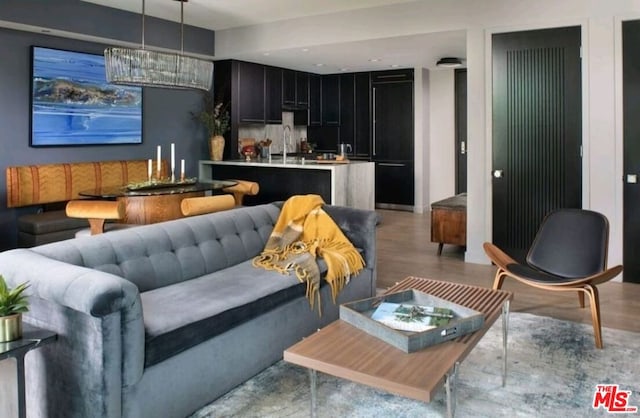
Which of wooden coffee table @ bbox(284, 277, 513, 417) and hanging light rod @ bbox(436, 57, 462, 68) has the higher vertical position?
hanging light rod @ bbox(436, 57, 462, 68)

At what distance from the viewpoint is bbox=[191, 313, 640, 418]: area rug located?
250cm

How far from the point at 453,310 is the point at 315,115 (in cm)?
787

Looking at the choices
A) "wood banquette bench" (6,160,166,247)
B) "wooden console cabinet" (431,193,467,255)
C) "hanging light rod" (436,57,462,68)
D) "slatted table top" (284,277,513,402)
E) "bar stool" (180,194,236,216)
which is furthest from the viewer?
"hanging light rod" (436,57,462,68)

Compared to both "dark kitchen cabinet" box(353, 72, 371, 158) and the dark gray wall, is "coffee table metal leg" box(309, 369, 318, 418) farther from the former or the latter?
"dark kitchen cabinet" box(353, 72, 371, 158)

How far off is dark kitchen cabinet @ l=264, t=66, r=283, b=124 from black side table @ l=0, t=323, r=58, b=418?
267 inches

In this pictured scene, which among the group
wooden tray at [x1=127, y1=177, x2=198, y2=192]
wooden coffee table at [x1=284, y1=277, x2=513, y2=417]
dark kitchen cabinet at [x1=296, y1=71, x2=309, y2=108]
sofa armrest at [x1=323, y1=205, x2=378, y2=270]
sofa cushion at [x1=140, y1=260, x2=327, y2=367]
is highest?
dark kitchen cabinet at [x1=296, y1=71, x2=309, y2=108]

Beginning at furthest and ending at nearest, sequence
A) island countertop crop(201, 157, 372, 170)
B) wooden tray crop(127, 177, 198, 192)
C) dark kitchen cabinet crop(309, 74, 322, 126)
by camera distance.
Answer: dark kitchen cabinet crop(309, 74, 322, 126)
island countertop crop(201, 157, 372, 170)
wooden tray crop(127, 177, 198, 192)

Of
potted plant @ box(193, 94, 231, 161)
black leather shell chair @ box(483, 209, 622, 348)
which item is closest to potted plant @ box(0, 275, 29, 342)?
black leather shell chair @ box(483, 209, 622, 348)

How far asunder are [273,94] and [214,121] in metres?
1.26

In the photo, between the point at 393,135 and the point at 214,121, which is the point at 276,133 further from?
the point at 393,135

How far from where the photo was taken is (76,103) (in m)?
6.28

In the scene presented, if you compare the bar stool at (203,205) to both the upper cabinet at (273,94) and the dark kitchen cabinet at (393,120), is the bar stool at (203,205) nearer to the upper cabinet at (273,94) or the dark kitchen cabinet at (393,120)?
the upper cabinet at (273,94)

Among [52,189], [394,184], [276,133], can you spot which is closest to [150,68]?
[52,189]

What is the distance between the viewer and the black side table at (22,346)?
1915 mm
